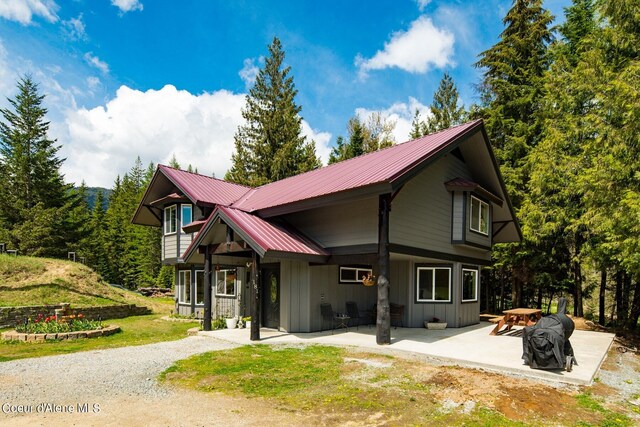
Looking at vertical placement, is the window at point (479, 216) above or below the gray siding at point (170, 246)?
above

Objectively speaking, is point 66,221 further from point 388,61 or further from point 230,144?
point 388,61

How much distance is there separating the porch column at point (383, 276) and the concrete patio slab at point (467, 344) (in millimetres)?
355

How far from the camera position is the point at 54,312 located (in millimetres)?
15305

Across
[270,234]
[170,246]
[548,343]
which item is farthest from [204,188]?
[548,343]

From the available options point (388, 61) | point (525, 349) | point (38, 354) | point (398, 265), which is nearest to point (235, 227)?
point (38, 354)

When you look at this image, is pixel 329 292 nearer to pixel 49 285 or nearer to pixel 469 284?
pixel 469 284

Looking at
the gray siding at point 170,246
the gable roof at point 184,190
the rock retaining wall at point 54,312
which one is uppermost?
the gable roof at point 184,190

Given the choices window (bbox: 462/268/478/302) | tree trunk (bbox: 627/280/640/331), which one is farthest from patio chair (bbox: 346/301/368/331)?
tree trunk (bbox: 627/280/640/331)

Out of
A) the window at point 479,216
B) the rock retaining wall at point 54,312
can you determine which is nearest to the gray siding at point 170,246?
the rock retaining wall at point 54,312

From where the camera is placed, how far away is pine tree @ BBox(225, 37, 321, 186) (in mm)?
30406

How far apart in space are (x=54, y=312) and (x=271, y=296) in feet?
29.5

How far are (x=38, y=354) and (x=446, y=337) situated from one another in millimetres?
10554

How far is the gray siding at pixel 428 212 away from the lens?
11.4 m

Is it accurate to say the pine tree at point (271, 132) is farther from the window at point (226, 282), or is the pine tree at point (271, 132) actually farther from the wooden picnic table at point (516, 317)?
the wooden picnic table at point (516, 317)
